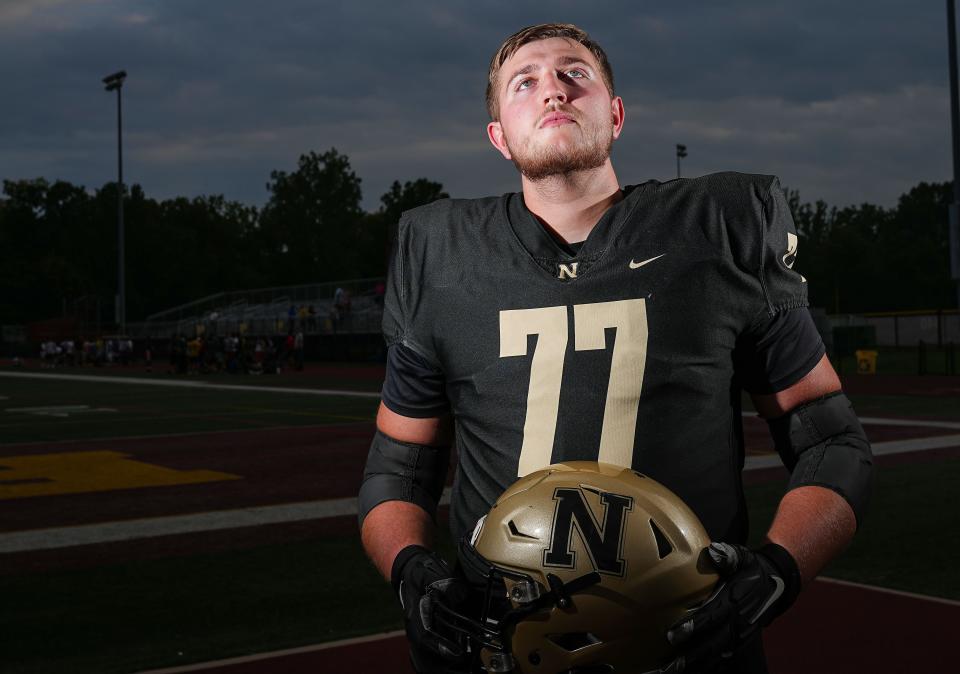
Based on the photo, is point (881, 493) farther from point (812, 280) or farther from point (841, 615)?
point (812, 280)

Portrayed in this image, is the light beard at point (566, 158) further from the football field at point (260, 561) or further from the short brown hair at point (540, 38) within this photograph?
the football field at point (260, 561)

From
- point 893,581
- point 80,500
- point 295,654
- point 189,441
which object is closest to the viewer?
point 295,654

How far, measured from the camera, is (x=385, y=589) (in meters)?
6.13

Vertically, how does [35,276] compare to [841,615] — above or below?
above

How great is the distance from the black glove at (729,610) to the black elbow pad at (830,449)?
0.31 metres

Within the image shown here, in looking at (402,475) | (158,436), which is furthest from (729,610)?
(158,436)

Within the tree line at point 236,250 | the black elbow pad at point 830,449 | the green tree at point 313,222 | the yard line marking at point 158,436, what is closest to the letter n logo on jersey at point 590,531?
the black elbow pad at point 830,449

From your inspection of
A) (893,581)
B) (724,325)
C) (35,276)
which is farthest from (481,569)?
(35,276)

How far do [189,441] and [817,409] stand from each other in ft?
42.1

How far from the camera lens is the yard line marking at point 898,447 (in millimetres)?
10870

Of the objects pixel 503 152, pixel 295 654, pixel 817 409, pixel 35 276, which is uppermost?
pixel 35 276

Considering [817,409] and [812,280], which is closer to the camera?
[817,409]

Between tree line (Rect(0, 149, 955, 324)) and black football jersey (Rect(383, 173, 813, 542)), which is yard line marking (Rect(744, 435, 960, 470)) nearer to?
black football jersey (Rect(383, 173, 813, 542))

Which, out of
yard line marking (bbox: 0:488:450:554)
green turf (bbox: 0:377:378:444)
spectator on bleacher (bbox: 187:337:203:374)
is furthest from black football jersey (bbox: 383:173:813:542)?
spectator on bleacher (bbox: 187:337:203:374)
